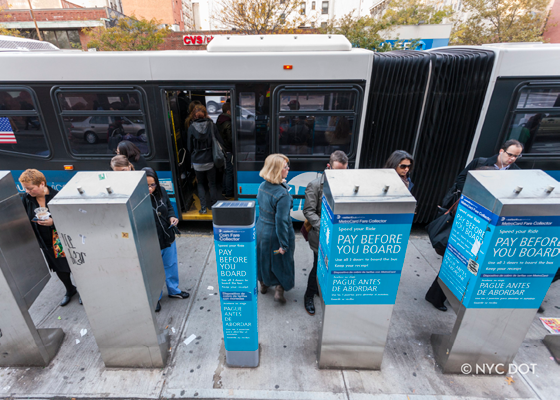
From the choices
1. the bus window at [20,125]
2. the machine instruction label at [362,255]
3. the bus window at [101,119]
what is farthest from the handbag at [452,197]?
the bus window at [20,125]

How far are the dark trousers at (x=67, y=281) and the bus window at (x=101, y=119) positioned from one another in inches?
79.5

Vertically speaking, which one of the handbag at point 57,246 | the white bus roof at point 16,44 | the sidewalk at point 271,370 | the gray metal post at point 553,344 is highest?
the white bus roof at point 16,44

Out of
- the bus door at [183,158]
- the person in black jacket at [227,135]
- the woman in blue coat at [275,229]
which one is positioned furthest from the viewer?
the person in black jacket at [227,135]

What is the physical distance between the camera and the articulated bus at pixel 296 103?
417 cm

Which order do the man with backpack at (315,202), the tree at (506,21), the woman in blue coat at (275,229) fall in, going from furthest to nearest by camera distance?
1. the tree at (506,21)
2. the man with backpack at (315,202)
3. the woman in blue coat at (275,229)

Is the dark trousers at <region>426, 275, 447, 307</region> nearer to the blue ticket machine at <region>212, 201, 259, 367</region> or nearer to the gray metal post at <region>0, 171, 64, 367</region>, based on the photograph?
the blue ticket machine at <region>212, 201, 259, 367</region>

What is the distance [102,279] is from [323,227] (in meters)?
1.92

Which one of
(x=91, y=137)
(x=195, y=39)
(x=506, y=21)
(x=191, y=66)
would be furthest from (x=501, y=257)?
(x=195, y=39)

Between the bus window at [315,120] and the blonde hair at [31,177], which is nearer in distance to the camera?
the blonde hair at [31,177]

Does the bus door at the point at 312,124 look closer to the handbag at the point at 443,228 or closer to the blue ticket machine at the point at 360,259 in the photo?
the handbag at the point at 443,228

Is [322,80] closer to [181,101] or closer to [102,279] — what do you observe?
[181,101]

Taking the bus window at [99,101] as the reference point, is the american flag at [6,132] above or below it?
below

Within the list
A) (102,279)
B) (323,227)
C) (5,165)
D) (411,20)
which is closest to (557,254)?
(323,227)

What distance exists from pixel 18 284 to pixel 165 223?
1.32m
